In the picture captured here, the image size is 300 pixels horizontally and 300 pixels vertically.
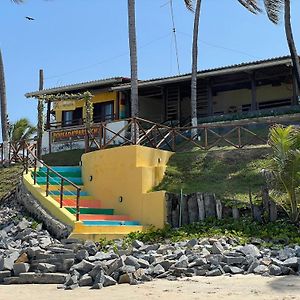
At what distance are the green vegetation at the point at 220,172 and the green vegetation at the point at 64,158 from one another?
22.4 ft

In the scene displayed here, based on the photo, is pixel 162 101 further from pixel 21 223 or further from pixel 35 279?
pixel 35 279

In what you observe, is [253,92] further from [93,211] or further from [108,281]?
[108,281]

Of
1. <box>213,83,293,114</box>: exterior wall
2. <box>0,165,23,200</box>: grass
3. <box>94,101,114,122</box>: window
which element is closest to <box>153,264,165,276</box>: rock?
<box>0,165,23,200</box>: grass

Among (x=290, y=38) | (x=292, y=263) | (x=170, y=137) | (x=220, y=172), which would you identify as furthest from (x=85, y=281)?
(x=290, y=38)

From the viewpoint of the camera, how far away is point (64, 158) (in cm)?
2478

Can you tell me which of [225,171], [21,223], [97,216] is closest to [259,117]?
[225,171]

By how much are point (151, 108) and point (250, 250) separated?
63.8 ft

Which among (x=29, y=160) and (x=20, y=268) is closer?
(x=20, y=268)

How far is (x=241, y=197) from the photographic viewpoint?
580 inches

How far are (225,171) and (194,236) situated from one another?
407 centimetres

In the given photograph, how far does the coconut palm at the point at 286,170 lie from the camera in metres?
13.3

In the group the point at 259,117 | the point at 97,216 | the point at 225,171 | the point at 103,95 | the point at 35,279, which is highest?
the point at 103,95

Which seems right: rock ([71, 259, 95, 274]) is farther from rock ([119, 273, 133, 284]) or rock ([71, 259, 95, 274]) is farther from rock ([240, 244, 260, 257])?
rock ([240, 244, 260, 257])

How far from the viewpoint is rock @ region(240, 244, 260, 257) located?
1115 centimetres
